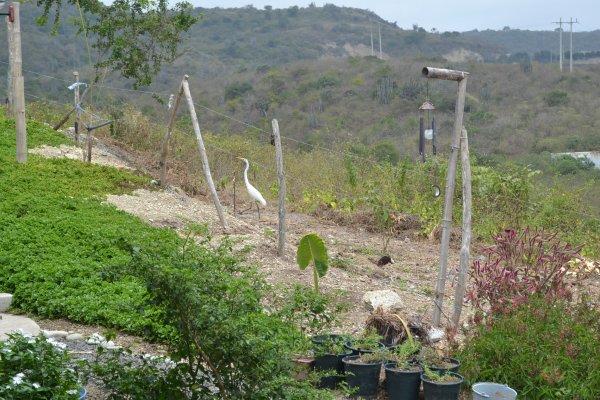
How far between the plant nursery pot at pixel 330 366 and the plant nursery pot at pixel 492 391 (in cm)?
87

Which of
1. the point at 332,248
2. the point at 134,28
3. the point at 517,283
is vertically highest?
the point at 134,28

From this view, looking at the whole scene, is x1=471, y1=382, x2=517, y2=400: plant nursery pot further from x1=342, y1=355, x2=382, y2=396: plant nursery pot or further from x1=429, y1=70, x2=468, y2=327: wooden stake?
x1=429, y1=70, x2=468, y2=327: wooden stake

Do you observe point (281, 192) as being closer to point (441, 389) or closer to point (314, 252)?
point (314, 252)

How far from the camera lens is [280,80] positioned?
43.2 m

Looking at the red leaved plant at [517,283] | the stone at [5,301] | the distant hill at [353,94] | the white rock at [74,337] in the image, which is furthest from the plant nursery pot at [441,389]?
the distant hill at [353,94]

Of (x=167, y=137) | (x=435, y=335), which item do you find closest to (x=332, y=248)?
(x=167, y=137)

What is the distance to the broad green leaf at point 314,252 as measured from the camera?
7.38 metres

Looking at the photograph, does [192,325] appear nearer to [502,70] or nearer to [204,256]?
[204,256]

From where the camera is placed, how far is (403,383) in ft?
17.2

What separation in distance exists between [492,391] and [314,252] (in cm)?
264

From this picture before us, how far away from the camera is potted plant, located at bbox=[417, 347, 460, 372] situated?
5.32m

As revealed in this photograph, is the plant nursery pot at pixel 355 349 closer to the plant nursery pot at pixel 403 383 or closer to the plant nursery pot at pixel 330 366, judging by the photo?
the plant nursery pot at pixel 330 366

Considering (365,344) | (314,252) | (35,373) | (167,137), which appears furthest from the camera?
(167,137)

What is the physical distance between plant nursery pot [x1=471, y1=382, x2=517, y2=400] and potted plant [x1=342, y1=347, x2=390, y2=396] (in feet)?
2.06
